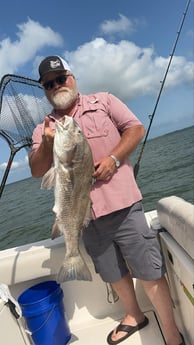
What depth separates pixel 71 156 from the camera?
2.41 meters

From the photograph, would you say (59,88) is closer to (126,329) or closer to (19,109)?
(19,109)

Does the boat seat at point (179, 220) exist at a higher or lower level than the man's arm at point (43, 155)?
lower

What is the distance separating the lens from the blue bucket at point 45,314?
320cm

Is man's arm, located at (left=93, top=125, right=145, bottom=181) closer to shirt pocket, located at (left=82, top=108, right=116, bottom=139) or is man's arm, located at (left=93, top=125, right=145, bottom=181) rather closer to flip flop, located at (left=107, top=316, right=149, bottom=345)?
shirt pocket, located at (left=82, top=108, right=116, bottom=139)

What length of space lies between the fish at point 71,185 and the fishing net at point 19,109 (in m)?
1.27

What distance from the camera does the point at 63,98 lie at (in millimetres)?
2775

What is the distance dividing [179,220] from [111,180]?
61 centimetres

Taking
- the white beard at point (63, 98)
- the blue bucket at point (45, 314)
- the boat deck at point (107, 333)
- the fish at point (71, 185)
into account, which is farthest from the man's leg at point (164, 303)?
the white beard at point (63, 98)

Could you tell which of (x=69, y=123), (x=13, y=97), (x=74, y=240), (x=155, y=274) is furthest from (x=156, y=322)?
(x=13, y=97)

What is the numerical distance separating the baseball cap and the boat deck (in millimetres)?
2520

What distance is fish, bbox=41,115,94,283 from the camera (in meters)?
2.36

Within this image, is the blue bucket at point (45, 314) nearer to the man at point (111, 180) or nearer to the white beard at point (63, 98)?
the man at point (111, 180)

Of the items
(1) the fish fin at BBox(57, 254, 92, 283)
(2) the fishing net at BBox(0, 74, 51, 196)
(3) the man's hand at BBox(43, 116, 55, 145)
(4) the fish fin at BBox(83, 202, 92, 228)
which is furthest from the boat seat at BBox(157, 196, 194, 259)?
(2) the fishing net at BBox(0, 74, 51, 196)

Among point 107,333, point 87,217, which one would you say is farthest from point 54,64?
point 107,333
